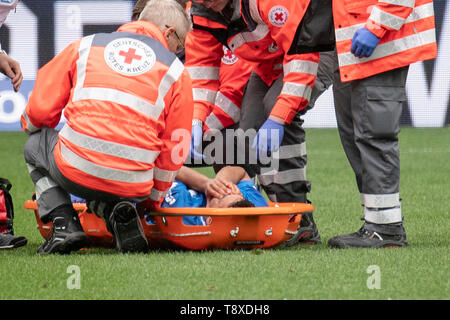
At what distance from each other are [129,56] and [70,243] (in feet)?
2.70

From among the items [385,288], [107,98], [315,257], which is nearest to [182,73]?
[107,98]

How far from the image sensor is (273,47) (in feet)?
13.6

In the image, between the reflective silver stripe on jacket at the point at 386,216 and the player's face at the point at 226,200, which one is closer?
the reflective silver stripe on jacket at the point at 386,216

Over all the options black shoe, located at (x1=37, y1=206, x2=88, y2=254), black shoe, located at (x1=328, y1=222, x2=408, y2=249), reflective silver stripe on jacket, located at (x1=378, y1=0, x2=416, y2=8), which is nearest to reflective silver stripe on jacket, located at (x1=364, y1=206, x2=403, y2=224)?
black shoe, located at (x1=328, y1=222, x2=408, y2=249)

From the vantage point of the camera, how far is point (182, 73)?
11.3 ft

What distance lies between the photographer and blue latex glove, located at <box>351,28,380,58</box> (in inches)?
139

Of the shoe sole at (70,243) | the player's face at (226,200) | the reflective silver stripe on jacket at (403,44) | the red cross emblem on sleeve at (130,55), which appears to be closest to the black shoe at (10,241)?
the shoe sole at (70,243)

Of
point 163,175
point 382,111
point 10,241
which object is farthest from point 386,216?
point 10,241

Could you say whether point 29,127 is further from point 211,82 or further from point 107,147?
point 211,82

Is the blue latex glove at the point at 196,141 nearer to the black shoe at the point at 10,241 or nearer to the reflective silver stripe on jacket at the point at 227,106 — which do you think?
the reflective silver stripe on jacket at the point at 227,106

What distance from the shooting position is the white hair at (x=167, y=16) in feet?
11.9

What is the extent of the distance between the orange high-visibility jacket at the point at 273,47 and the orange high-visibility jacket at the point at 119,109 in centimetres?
63

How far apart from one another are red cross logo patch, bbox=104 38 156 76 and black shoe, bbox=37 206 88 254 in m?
0.68

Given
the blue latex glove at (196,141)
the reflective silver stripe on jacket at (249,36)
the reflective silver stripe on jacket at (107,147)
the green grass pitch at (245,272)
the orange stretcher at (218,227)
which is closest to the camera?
the green grass pitch at (245,272)
